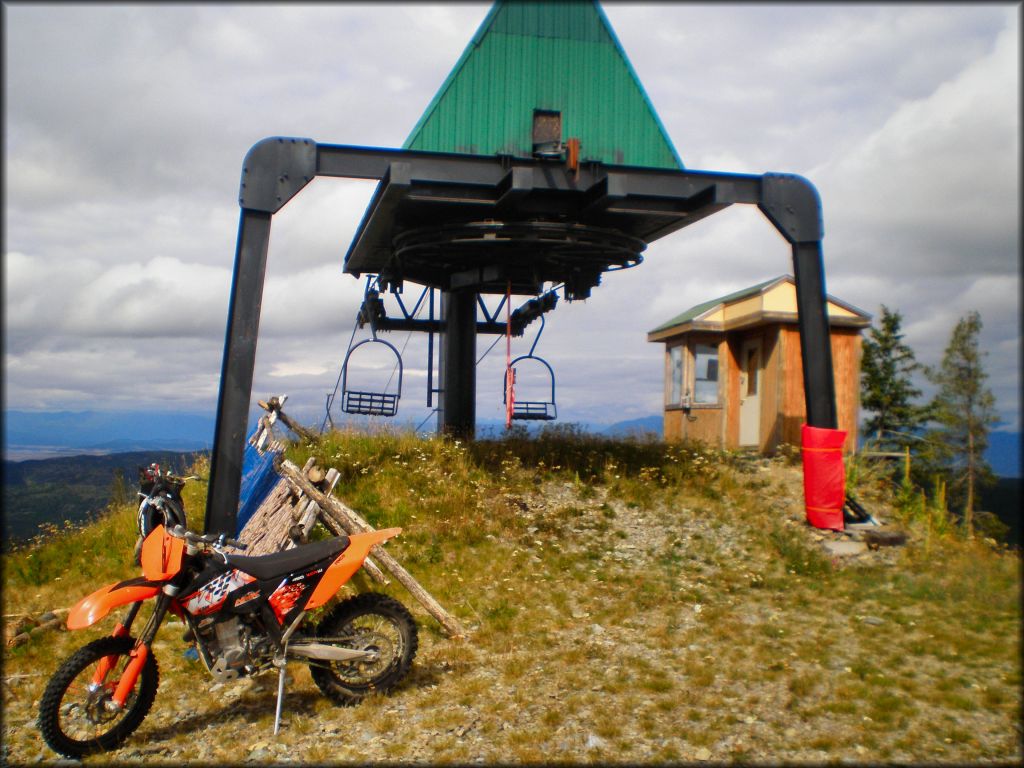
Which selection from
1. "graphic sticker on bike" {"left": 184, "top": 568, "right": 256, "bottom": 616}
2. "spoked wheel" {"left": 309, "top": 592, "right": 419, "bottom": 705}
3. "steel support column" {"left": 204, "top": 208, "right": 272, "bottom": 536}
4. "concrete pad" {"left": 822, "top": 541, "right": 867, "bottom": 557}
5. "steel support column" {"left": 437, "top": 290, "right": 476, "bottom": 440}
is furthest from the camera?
"steel support column" {"left": 437, "top": 290, "right": 476, "bottom": 440}

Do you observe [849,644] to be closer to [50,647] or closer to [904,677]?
[904,677]

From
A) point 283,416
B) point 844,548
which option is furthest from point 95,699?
point 844,548

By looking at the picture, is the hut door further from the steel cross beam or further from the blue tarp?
the blue tarp

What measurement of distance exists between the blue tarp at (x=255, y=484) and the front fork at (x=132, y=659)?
3908mm

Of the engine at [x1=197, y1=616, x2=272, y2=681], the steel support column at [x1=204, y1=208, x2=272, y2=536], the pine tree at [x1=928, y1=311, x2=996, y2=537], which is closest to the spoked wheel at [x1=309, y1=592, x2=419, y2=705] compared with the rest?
the engine at [x1=197, y1=616, x2=272, y2=681]

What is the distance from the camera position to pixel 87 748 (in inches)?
225

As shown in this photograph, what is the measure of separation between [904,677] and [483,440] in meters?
9.42

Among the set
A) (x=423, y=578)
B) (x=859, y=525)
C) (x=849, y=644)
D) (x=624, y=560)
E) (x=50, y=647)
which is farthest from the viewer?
(x=859, y=525)

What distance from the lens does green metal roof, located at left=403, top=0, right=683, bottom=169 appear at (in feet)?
41.5

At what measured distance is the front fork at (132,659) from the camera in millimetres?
5773

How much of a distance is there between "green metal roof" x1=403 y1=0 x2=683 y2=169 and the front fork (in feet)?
27.5

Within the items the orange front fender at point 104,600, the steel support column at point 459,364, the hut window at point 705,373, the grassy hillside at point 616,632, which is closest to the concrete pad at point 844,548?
the grassy hillside at point 616,632

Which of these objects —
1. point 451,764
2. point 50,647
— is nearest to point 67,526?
point 50,647

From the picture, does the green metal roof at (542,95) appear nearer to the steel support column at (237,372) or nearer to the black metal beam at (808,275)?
the black metal beam at (808,275)
